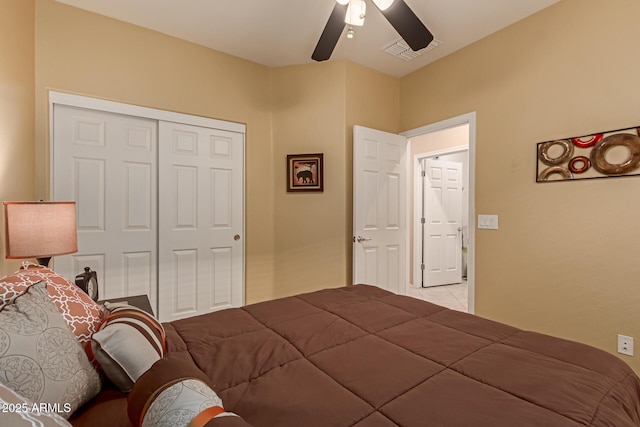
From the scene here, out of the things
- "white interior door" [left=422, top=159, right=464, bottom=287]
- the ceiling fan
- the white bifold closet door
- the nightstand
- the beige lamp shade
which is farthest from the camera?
"white interior door" [left=422, top=159, right=464, bottom=287]

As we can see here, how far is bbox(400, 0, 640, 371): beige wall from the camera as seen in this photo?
2.00 m

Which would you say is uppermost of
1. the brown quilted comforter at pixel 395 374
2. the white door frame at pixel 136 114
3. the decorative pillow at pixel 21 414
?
the white door frame at pixel 136 114

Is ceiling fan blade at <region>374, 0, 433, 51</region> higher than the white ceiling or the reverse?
the reverse

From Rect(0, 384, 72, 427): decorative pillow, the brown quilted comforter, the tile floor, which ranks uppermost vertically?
Rect(0, 384, 72, 427): decorative pillow

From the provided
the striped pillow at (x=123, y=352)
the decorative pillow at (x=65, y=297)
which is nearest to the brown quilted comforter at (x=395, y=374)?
the striped pillow at (x=123, y=352)

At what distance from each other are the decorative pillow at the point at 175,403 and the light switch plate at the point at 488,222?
2.69m

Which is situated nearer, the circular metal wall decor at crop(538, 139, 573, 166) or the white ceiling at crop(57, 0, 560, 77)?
the circular metal wall decor at crop(538, 139, 573, 166)

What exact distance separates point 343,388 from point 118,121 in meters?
2.85

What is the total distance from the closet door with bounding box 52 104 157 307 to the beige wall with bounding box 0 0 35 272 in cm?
21

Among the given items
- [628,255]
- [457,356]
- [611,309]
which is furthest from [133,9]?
[611,309]

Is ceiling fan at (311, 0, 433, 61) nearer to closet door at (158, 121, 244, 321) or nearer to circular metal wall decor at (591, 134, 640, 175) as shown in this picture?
circular metal wall decor at (591, 134, 640, 175)

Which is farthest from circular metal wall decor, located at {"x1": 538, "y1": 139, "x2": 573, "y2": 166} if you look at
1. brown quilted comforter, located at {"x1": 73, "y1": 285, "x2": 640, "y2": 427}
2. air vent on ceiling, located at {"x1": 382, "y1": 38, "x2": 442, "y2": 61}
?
brown quilted comforter, located at {"x1": 73, "y1": 285, "x2": 640, "y2": 427}

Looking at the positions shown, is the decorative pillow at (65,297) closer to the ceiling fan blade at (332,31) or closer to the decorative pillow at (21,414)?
the decorative pillow at (21,414)

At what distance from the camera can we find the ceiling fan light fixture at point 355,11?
171cm
